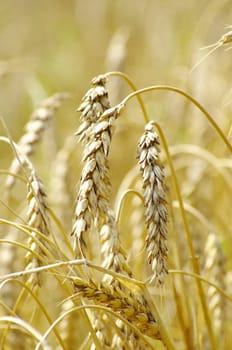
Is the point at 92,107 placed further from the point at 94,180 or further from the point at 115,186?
the point at 115,186

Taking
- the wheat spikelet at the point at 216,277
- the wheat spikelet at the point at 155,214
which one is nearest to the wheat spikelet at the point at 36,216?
the wheat spikelet at the point at 155,214

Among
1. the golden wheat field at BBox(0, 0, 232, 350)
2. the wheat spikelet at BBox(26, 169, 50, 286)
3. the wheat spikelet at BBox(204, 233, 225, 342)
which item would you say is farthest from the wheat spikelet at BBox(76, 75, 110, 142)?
the wheat spikelet at BBox(204, 233, 225, 342)

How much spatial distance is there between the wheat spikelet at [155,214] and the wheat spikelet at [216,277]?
0.58 metres

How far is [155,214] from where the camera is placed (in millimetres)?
1104

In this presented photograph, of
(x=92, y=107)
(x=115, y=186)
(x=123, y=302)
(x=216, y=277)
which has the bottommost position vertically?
(x=123, y=302)

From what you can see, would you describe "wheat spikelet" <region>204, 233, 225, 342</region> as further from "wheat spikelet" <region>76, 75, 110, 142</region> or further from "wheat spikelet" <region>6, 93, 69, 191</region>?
"wheat spikelet" <region>76, 75, 110, 142</region>

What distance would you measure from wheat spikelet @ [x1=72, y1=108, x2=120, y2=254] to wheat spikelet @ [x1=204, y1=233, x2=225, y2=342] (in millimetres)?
576

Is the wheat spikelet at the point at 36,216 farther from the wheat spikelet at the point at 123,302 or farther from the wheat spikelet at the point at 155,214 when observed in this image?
the wheat spikelet at the point at 155,214

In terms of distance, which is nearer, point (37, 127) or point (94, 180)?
point (94, 180)

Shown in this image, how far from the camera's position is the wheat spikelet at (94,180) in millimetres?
1141

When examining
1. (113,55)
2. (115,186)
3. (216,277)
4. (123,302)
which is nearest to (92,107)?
(123,302)

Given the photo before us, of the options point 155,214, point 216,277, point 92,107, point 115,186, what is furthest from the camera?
point 115,186

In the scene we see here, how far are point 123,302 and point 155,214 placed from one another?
0.18 m

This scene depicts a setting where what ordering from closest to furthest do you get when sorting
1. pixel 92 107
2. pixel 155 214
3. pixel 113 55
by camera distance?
1. pixel 155 214
2. pixel 92 107
3. pixel 113 55
